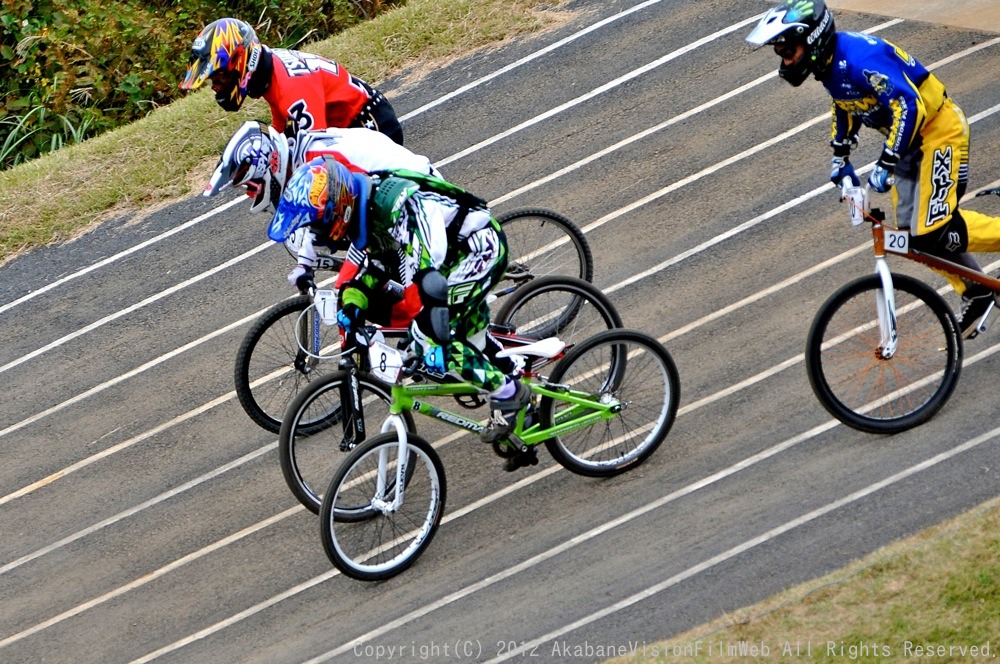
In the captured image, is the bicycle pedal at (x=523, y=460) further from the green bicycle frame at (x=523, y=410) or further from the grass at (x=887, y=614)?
the grass at (x=887, y=614)

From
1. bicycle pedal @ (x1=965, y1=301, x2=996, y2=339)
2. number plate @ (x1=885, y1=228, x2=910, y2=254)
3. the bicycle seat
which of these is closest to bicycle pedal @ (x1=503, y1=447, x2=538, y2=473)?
the bicycle seat

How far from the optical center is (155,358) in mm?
10734

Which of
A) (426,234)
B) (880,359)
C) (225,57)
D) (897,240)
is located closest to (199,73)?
(225,57)

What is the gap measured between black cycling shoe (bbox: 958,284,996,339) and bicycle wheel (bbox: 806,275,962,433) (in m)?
0.25

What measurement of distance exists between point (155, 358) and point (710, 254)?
5144 mm

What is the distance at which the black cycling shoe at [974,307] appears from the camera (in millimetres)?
7840

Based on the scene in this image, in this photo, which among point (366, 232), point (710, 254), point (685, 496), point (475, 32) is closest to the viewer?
point (366, 232)

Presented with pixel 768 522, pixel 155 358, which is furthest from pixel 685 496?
pixel 155 358

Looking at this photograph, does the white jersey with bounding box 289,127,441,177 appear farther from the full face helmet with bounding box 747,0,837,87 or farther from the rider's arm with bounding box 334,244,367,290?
the full face helmet with bounding box 747,0,837,87

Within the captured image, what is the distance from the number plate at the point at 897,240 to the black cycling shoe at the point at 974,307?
703 millimetres

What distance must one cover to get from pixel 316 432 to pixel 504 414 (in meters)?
1.47

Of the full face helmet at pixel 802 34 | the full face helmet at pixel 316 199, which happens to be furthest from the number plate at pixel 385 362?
the full face helmet at pixel 802 34

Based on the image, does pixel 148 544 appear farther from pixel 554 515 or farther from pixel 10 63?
pixel 10 63

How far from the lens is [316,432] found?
8117mm
